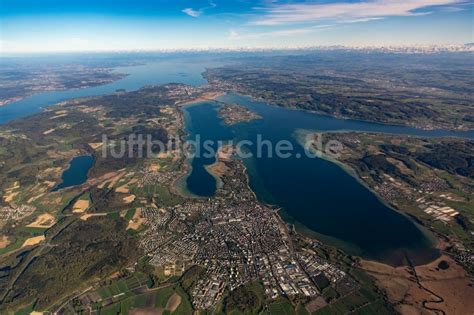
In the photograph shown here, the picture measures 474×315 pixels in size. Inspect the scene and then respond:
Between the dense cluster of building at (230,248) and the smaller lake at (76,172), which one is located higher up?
the smaller lake at (76,172)

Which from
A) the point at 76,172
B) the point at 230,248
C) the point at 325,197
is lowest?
the point at 325,197

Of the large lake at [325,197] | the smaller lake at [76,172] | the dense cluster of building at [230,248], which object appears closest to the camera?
the dense cluster of building at [230,248]

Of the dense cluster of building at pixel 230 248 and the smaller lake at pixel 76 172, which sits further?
the smaller lake at pixel 76 172

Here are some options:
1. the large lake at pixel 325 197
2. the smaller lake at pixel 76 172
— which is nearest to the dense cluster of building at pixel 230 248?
the large lake at pixel 325 197

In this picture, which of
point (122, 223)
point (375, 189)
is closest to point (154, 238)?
point (122, 223)

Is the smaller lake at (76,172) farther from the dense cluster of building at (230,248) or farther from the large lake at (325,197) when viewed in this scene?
the large lake at (325,197)

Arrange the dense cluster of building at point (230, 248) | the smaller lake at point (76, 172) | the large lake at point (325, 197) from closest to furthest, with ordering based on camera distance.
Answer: the dense cluster of building at point (230, 248)
the large lake at point (325, 197)
the smaller lake at point (76, 172)

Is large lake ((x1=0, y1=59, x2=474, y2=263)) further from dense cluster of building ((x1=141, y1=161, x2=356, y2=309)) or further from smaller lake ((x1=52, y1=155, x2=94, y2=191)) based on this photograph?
smaller lake ((x1=52, y1=155, x2=94, y2=191))

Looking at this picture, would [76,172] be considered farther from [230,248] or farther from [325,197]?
[325,197]

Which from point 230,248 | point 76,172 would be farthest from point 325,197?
point 76,172

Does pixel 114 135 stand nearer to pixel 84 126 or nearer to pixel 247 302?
pixel 84 126
